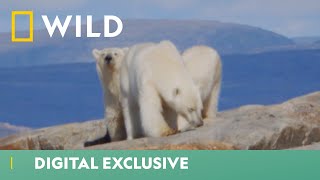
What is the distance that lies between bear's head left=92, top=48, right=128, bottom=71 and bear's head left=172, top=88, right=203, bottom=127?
1.67 m

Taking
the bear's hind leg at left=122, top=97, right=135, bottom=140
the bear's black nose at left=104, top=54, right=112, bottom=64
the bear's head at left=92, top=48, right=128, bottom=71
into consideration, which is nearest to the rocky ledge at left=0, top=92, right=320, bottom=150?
the bear's hind leg at left=122, top=97, right=135, bottom=140

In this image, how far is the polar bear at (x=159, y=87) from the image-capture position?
1334 centimetres

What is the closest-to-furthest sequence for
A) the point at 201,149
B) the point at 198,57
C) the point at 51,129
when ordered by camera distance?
the point at 201,149
the point at 198,57
the point at 51,129

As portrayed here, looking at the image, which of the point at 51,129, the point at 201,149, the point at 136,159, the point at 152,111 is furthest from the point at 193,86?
the point at 51,129

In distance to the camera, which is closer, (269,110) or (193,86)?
(193,86)

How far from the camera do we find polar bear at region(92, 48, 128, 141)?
48.9 feet

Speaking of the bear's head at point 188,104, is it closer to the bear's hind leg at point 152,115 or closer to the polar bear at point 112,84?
the bear's hind leg at point 152,115

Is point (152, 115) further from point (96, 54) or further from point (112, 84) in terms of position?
point (96, 54)

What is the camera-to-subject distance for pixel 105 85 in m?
15.3

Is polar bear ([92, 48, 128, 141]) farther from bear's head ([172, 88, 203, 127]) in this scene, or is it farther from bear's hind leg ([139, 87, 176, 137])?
bear's head ([172, 88, 203, 127])

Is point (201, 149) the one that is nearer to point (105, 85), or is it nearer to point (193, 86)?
point (193, 86)

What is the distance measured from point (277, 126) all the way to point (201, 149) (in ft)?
4.25

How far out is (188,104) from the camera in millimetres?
13375

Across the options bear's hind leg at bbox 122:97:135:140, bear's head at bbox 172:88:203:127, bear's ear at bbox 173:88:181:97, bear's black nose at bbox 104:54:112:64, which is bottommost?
bear's hind leg at bbox 122:97:135:140
